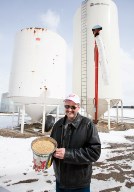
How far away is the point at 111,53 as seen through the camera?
46.2 ft

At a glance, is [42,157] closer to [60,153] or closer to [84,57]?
[60,153]

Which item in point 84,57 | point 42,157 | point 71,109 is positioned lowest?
point 42,157

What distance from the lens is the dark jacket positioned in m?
2.43

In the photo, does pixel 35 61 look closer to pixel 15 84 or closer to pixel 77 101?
pixel 15 84

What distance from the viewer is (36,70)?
37.2 feet

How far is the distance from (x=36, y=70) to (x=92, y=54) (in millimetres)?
4599

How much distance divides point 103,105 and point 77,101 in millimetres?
11558

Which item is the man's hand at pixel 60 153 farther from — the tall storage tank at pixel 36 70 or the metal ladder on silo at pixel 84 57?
the metal ladder on silo at pixel 84 57

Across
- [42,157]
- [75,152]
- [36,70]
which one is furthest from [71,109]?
[36,70]

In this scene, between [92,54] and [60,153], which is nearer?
[60,153]

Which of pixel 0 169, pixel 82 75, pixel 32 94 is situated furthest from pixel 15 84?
pixel 0 169

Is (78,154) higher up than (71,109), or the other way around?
(71,109)

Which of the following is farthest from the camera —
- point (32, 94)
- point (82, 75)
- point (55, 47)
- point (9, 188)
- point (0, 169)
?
point (82, 75)

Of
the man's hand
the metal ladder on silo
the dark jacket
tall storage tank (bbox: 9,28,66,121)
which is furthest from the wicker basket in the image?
the metal ladder on silo
